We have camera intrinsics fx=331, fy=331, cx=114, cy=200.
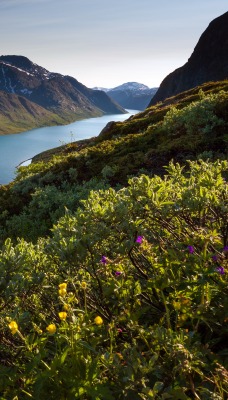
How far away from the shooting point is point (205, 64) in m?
146

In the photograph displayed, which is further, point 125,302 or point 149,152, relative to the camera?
point 149,152

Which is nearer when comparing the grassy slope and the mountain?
the grassy slope

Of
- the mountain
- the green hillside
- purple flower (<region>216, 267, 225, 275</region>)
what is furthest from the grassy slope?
the mountain

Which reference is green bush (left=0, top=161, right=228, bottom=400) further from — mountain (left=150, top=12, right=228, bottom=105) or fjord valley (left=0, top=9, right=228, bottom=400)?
mountain (left=150, top=12, right=228, bottom=105)

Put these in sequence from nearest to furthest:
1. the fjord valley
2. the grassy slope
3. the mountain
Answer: the fjord valley < the grassy slope < the mountain

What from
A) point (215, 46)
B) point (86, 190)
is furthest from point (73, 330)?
point (215, 46)

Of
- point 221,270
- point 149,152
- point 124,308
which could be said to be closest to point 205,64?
point 149,152

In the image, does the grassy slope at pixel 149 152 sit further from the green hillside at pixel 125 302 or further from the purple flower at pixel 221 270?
the purple flower at pixel 221 270

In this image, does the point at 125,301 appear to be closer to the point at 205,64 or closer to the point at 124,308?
the point at 124,308

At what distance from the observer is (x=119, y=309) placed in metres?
4.07

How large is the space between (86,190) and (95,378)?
10.1 m

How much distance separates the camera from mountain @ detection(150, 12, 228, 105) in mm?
140625

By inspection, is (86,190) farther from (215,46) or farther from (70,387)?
(215,46)

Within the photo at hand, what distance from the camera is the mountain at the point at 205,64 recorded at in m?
141
